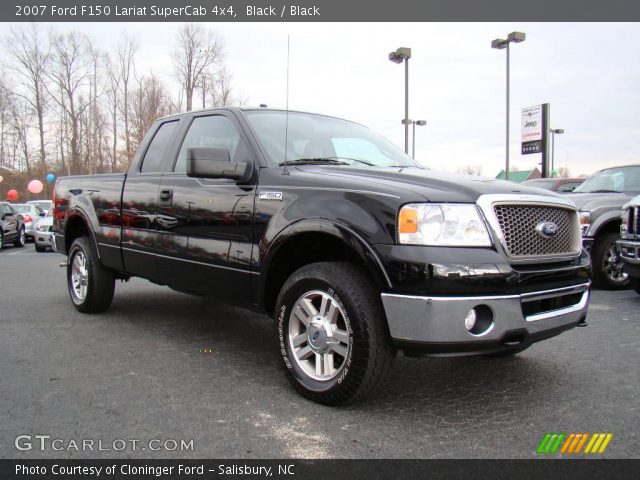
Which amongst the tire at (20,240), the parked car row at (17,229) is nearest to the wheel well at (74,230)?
the parked car row at (17,229)

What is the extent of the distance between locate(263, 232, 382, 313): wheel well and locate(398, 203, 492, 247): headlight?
446 mm

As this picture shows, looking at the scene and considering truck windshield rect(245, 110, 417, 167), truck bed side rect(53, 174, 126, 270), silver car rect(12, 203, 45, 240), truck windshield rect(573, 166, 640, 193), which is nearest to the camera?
truck windshield rect(245, 110, 417, 167)

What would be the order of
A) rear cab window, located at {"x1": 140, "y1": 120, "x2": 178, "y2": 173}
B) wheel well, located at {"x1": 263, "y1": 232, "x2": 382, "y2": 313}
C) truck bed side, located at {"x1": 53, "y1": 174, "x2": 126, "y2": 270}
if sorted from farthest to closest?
truck bed side, located at {"x1": 53, "y1": 174, "x2": 126, "y2": 270}
rear cab window, located at {"x1": 140, "y1": 120, "x2": 178, "y2": 173}
wheel well, located at {"x1": 263, "y1": 232, "x2": 382, "y2": 313}

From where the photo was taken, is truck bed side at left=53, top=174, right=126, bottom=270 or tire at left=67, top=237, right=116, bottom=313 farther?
tire at left=67, top=237, right=116, bottom=313

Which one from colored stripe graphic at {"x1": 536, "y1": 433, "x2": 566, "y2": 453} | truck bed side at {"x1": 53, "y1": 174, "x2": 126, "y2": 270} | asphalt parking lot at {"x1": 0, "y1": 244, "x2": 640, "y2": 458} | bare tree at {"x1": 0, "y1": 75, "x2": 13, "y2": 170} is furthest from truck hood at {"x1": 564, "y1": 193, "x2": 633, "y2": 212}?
bare tree at {"x1": 0, "y1": 75, "x2": 13, "y2": 170}

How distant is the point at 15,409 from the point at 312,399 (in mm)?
1699

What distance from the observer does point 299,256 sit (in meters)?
3.56

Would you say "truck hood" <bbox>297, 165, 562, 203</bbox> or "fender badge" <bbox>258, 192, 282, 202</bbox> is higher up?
"truck hood" <bbox>297, 165, 562, 203</bbox>

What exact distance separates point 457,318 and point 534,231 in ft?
2.57

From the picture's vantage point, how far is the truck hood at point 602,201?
298 inches

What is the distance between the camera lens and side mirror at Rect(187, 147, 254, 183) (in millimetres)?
3537
